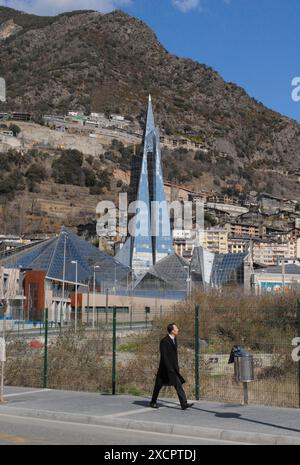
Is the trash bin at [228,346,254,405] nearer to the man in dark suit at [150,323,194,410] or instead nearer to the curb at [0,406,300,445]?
the man in dark suit at [150,323,194,410]

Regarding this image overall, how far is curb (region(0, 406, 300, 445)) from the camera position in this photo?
12.1 metres

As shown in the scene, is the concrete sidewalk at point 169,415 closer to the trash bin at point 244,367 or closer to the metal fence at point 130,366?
the trash bin at point 244,367

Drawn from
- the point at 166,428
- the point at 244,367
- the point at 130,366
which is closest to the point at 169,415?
the point at 166,428

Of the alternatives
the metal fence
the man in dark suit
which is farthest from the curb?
the metal fence

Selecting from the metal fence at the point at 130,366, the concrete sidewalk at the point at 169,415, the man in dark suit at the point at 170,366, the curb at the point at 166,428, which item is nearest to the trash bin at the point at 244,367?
the concrete sidewalk at the point at 169,415

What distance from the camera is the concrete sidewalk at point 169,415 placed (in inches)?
492

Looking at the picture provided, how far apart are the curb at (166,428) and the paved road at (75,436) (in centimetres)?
22

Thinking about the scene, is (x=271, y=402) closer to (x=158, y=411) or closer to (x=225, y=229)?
(x=158, y=411)

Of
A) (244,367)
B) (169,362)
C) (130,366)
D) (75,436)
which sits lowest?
(75,436)

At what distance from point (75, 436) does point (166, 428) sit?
1.68 m

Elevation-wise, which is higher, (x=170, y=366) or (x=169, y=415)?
(x=170, y=366)

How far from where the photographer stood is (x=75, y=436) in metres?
12.5

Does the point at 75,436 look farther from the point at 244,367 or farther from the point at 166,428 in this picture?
the point at 244,367

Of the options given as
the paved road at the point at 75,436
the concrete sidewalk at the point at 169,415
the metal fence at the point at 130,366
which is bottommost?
the paved road at the point at 75,436
